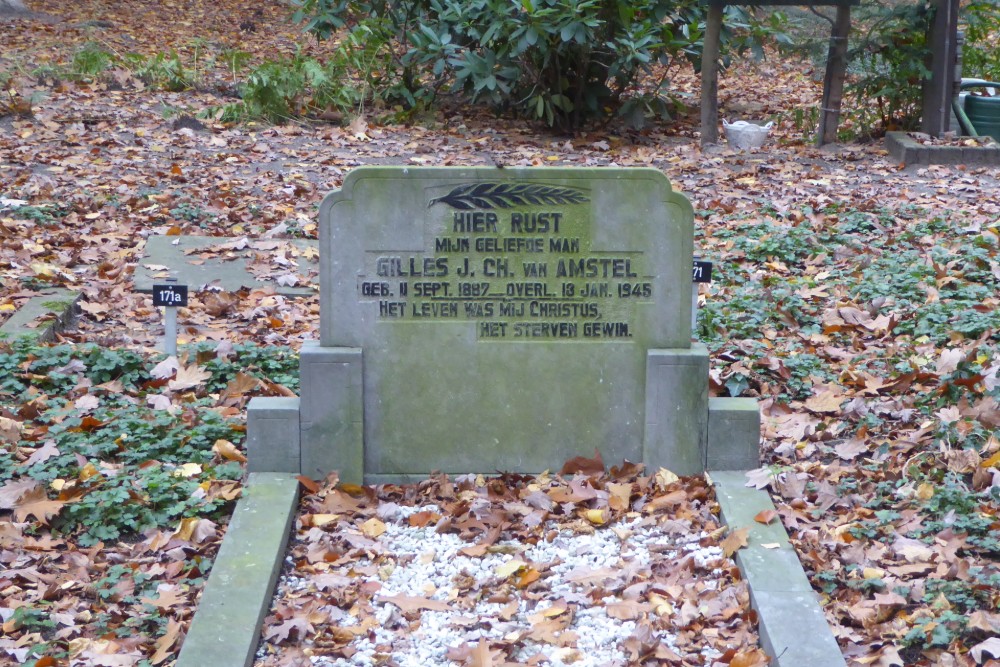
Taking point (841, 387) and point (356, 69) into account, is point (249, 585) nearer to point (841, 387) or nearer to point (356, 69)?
point (841, 387)

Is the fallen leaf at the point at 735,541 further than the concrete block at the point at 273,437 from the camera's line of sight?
No

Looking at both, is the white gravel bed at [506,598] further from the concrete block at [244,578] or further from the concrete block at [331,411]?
the concrete block at [331,411]

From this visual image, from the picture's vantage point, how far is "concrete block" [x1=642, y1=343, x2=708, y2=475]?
5297 millimetres

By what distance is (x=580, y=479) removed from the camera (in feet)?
17.7

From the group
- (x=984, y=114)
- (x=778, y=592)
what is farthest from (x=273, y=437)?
(x=984, y=114)

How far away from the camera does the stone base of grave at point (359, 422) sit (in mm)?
5281

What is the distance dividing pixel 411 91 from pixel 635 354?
31.9 feet

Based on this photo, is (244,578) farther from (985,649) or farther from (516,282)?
(985,649)

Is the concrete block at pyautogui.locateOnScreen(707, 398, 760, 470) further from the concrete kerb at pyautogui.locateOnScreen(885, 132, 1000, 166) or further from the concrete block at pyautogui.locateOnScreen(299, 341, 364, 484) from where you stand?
the concrete kerb at pyautogui.locateOnScreen(885, 132, 1000, 166)

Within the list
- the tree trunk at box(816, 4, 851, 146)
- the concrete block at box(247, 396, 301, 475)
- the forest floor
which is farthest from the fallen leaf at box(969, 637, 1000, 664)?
the tree trunk at box(816, 4, 851, 146)

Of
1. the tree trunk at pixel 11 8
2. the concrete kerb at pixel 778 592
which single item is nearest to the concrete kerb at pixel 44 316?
the concrete kerb at pixel 778 592

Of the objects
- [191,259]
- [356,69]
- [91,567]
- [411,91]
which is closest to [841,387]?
[91,567]

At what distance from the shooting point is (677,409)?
535cm

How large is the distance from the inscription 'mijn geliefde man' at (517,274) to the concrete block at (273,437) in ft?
2.11
